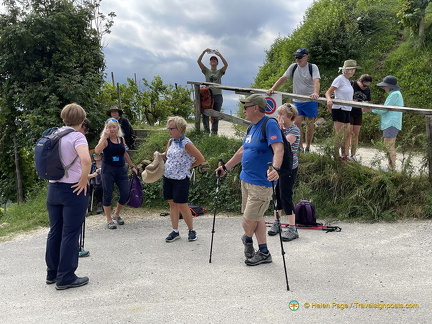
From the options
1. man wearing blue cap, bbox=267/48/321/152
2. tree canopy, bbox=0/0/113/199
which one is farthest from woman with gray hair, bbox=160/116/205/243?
tree canopy, bbox=0/0/113/199

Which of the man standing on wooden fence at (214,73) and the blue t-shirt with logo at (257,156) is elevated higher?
the man standing on wooden fence at (214,73)

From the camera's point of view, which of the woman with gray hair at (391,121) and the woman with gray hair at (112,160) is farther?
the woman with gray hair at (391,121)

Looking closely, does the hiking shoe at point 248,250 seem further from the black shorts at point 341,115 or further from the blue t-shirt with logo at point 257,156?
the black shorts at point 341,115

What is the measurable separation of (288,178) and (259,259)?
125 centimetres

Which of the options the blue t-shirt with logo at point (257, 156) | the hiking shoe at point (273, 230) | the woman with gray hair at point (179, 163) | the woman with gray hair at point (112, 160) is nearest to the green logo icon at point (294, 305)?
the blue t-shirt with logo at point (257, 156)

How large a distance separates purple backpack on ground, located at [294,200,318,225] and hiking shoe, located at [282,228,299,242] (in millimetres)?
570

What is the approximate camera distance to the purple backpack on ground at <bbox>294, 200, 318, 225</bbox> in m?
6.46

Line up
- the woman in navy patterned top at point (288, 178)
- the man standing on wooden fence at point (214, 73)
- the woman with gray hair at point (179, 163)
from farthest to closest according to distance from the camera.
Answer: the man standing on wooden fence at point (214, 73), the woman with gray hair at point (179, 163), the woman in navy patterned top at point (288, 178)

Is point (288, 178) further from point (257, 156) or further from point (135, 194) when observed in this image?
point (135, 194)

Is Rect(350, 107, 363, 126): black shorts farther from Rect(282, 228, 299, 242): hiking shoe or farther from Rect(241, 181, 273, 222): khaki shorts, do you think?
Rect(241, 181, 273, 222): khaki shorts

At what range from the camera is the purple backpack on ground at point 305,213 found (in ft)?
21.2

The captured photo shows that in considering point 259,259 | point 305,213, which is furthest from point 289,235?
point 259,259

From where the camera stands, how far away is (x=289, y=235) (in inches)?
233

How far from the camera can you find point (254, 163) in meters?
4.71
